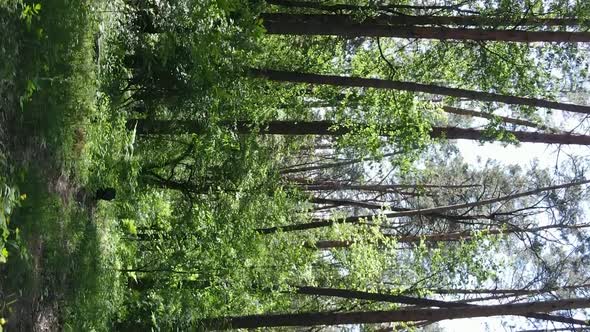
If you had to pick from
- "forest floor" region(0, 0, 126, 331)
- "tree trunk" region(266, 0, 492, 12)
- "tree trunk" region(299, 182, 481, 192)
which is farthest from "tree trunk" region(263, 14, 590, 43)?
"tree trunk" region(299, 182, 481, 192)

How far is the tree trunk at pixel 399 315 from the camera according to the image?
31.2 feet

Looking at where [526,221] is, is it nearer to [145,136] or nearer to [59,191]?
[145,136]

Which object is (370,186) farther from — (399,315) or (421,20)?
(399,315)

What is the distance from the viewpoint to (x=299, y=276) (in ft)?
40.9

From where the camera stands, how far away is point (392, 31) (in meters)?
10.4

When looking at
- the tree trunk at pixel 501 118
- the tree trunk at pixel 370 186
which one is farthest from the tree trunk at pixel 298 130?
the tree trunk at pixel 370 186

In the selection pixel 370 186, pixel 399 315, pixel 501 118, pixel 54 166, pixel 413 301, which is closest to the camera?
pixel 54 166

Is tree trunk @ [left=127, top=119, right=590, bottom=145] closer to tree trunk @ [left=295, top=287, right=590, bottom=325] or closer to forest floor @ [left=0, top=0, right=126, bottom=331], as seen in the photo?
forest floor @ [left=0, top=0, right=126, bottom=331]

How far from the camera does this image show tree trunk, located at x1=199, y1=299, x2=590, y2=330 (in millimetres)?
9500

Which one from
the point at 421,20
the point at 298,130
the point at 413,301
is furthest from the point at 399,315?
the point at 421,20

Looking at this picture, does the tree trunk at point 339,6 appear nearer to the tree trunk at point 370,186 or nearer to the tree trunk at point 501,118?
the tree trunk at point 501,118

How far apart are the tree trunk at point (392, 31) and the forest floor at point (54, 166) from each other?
367 cm

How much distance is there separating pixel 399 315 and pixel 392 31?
4892mm

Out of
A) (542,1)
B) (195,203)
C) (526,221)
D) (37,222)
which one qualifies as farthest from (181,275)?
(526,221)
